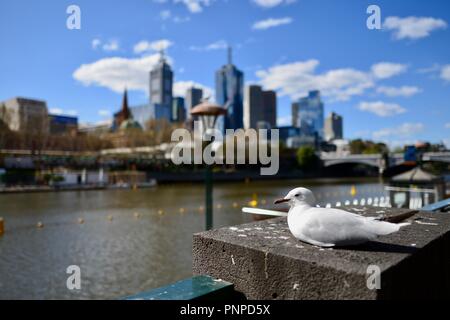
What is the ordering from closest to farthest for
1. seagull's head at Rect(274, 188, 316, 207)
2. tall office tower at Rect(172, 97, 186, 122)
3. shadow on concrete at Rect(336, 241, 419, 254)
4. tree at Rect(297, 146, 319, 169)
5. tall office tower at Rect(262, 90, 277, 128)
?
shadow on concrete at Rect(336, 241, 419, 254)
seagull's head at Rect(274, 188, 316, 207)
tree at Rect(297, 146, 319, 169)
tall office tower at Rect(262, 90, 277, 128)
tall office tower at Rect(172, 97, 186, 122)

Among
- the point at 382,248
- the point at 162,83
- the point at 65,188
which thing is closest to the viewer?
the point at 382,248

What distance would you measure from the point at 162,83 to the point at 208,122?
193 meters

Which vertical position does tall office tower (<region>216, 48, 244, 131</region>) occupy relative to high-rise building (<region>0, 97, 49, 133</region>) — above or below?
above

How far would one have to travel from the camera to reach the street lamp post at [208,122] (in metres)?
9.20

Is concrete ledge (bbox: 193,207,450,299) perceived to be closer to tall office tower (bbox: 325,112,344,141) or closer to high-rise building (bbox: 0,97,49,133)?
high-rise building (bbox: 0,97,49,133)

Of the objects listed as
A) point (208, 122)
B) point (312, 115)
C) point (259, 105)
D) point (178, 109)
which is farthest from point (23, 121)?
point (312, 115)

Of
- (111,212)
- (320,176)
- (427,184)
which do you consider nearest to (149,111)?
(320,176)

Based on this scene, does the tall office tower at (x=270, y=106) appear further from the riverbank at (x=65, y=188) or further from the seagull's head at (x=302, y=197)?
the seagull's head at (x=302, y=197)

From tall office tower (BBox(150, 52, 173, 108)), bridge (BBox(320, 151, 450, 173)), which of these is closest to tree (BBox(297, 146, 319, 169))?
bridge (BBox(320, 151, 450, 173))

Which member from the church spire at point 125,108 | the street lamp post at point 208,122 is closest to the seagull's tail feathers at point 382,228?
the street lamp post at point 208,122

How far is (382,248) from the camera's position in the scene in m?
1.74

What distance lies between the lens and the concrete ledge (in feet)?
4.61

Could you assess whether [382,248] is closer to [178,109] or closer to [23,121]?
[23,121]
